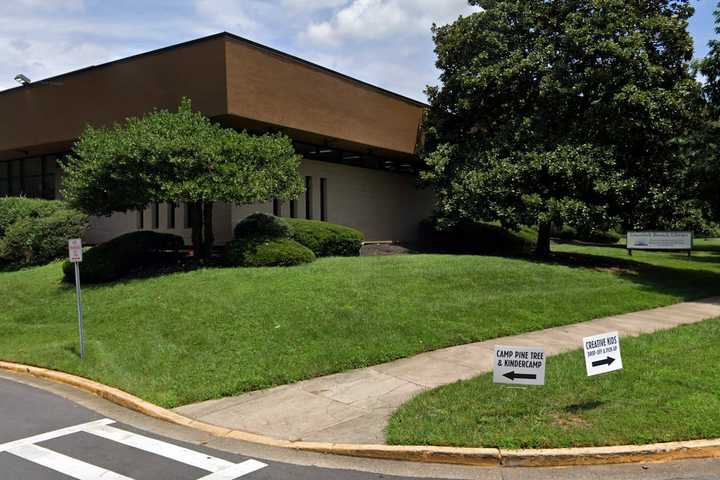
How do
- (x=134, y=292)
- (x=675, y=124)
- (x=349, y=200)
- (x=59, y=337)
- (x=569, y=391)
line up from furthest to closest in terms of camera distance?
(x=349, y=200) → (x=675, y=124) → (x=134, y=292) → (x=59, y=337) → (x=569, y=391)

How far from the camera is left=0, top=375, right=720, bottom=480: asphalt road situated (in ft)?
16.2

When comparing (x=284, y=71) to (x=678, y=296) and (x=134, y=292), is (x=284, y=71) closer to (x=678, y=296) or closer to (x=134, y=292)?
(x=134, y=292)

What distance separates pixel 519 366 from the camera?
239 inches

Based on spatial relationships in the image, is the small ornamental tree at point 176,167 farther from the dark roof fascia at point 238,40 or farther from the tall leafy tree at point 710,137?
the tall leafy tree at point 710,137

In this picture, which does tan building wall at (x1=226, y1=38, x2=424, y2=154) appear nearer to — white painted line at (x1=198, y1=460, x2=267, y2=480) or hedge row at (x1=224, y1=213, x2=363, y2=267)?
hedge row at (x1=224, y1=213, x2=363, y2=267)

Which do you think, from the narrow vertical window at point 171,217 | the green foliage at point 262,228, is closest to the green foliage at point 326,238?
the green foliage at point 262,228

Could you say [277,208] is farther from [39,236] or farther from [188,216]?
[39,236]

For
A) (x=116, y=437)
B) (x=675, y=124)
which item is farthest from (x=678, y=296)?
(x=116, y=437)

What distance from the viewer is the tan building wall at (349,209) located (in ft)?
62.2

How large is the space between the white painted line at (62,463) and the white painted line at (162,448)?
1.85 ft

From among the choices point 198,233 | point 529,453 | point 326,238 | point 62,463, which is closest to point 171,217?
point 198,233

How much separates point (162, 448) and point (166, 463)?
1.56ft

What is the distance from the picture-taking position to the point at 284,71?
16656 mm

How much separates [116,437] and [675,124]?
54.8 ft
